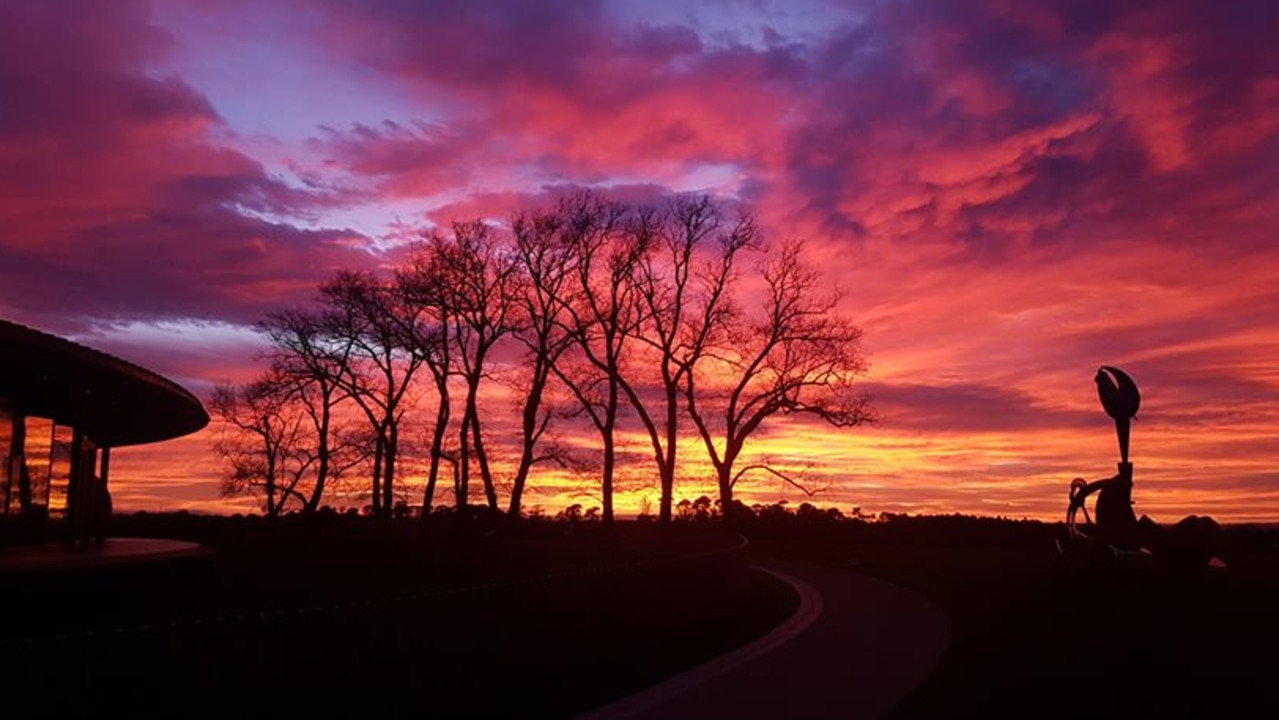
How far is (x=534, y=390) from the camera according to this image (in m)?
55.2

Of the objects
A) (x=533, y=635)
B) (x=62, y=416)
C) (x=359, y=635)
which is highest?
(x=62, y=416)

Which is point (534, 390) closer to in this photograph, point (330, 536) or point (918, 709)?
point (330, 536)

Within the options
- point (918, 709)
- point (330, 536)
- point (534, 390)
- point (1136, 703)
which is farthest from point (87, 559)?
point (534, 390)

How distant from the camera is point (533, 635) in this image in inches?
701

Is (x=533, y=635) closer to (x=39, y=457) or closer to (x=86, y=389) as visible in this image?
(x=86, y=389)

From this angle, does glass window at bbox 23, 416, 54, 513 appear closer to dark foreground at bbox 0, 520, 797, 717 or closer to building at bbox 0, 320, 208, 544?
building at bbox 0, 320, 208, 544

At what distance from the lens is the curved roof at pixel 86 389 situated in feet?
68.5

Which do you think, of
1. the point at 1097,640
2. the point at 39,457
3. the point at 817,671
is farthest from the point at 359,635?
the point at 39,457

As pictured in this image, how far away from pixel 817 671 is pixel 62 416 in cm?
2258

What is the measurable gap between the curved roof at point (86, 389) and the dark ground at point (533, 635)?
405cm

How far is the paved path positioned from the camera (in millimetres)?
13430

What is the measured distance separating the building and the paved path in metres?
12.5

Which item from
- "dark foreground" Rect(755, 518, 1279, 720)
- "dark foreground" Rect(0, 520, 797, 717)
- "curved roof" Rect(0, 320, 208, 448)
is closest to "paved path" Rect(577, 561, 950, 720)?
"dark foreground" Rect(755, 518, 1279, 720)

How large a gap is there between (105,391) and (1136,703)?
22.8 metres
